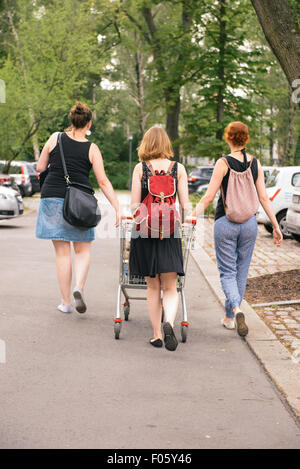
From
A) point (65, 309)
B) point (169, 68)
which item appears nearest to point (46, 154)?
point (65, 309)

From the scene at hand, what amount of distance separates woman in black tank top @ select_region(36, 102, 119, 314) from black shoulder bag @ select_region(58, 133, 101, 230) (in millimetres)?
54

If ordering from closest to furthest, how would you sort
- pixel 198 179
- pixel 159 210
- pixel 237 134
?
pixel 159 210
pixel 237 134
pixel 198 179

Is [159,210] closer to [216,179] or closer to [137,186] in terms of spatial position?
[137,186]

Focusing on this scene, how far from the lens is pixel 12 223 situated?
19.8m

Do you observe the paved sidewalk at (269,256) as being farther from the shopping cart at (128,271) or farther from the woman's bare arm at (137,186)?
the woman's bare arm at (137,186)

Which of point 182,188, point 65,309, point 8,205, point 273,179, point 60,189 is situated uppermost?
point 182,188

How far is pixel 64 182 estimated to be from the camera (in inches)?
276

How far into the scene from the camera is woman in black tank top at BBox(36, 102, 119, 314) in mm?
6945

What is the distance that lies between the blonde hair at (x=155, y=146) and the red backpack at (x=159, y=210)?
0.17 metres

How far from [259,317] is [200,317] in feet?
1.97

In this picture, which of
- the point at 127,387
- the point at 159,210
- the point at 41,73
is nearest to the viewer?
the point at 127,387

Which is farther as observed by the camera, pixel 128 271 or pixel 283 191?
pixel 283 191

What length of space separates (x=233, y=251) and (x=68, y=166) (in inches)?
70.0

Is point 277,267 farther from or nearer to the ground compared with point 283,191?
nearer to the ground
